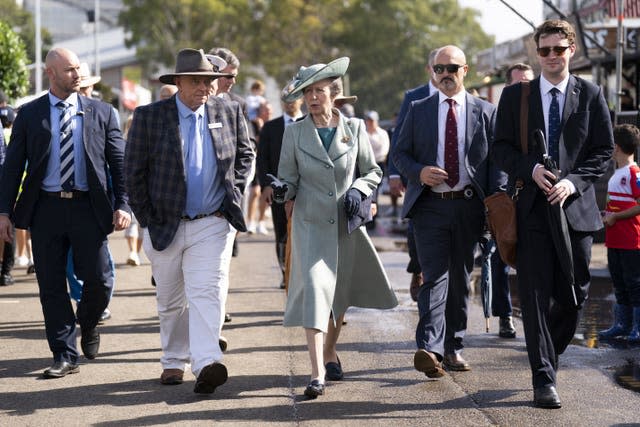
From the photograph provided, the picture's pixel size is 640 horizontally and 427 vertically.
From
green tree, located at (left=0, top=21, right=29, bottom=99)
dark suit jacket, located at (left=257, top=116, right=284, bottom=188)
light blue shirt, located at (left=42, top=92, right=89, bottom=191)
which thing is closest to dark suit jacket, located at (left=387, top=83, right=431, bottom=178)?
dark suit jacket, located at (left=257, top=116, right=284, bottom=188)

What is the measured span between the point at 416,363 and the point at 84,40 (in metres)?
86.8

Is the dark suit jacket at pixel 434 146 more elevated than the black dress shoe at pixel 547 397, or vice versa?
the dark suit jacket at pixel 434 146

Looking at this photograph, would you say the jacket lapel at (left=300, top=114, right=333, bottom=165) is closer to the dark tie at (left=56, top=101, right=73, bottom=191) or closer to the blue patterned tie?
the blue patterned tie

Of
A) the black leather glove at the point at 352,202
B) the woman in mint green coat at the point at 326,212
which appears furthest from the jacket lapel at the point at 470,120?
the black leather glove at the point at 352,202

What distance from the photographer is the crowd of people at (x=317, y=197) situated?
22.0 feet

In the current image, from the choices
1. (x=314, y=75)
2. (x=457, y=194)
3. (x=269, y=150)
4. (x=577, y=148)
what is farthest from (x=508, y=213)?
(x=269, y=150)

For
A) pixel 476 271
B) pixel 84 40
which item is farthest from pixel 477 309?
pixel 84 40

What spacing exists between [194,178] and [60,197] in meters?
0.96

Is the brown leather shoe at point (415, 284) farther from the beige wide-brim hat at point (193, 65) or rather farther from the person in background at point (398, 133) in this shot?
the beige wide-brim hat at point (193, 65)

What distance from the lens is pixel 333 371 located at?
24.2 feet

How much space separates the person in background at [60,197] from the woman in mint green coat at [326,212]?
1208 mm

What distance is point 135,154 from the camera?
7.16 m

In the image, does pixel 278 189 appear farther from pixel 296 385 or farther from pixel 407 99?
pixel 407 99

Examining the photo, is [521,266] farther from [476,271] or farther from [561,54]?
[476,271]
